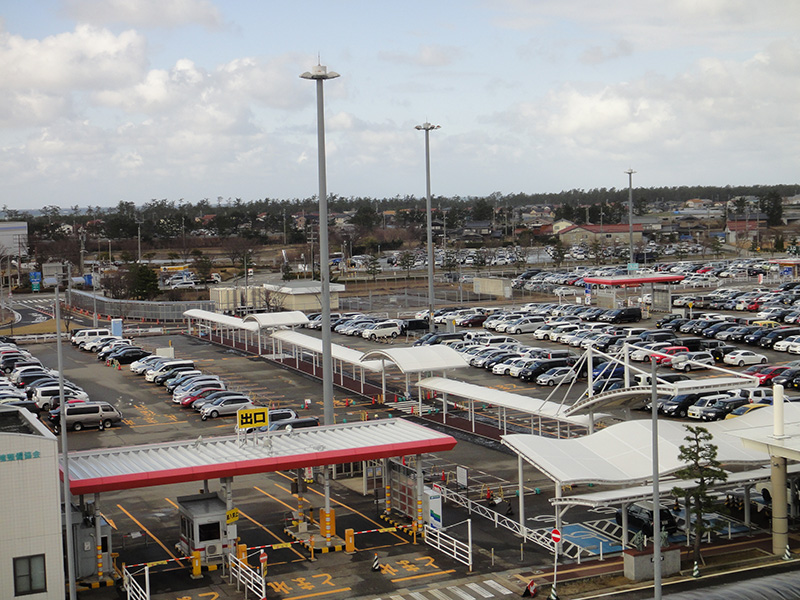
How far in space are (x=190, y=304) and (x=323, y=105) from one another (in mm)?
48493

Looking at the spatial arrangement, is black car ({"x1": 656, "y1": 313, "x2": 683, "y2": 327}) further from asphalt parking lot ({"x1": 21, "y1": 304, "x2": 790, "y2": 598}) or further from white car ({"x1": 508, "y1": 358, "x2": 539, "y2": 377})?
white car ({"x1": 508, "y1": 358, "x2": 539, "y2": 377})

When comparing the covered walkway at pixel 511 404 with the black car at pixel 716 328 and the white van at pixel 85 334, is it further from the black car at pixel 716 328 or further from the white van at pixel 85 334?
the white van at pixel 85 334

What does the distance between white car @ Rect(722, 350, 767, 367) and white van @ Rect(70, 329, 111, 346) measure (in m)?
40.2

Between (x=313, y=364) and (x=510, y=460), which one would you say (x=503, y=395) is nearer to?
(x=510, y=460)

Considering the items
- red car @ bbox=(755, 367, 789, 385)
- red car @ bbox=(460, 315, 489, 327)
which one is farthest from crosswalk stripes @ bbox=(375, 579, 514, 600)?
red car @ bbox=(460, 315, 489, 327)

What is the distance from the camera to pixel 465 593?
66.3 ft

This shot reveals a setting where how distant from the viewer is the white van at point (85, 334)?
200 feet

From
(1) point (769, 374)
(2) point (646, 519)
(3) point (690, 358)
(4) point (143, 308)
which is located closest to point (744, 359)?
(3) point (690, 358)

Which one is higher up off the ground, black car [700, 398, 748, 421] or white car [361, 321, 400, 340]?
white car [361, 321, 400, 340]

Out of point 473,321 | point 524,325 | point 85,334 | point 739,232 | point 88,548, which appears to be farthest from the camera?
point 739,232

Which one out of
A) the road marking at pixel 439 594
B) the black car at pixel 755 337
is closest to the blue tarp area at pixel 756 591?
the road marking at pixel 439 594

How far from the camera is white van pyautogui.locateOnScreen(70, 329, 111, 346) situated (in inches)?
2403

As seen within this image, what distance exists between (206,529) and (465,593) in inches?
259

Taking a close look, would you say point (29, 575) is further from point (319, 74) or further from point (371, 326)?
point (371, 326)
